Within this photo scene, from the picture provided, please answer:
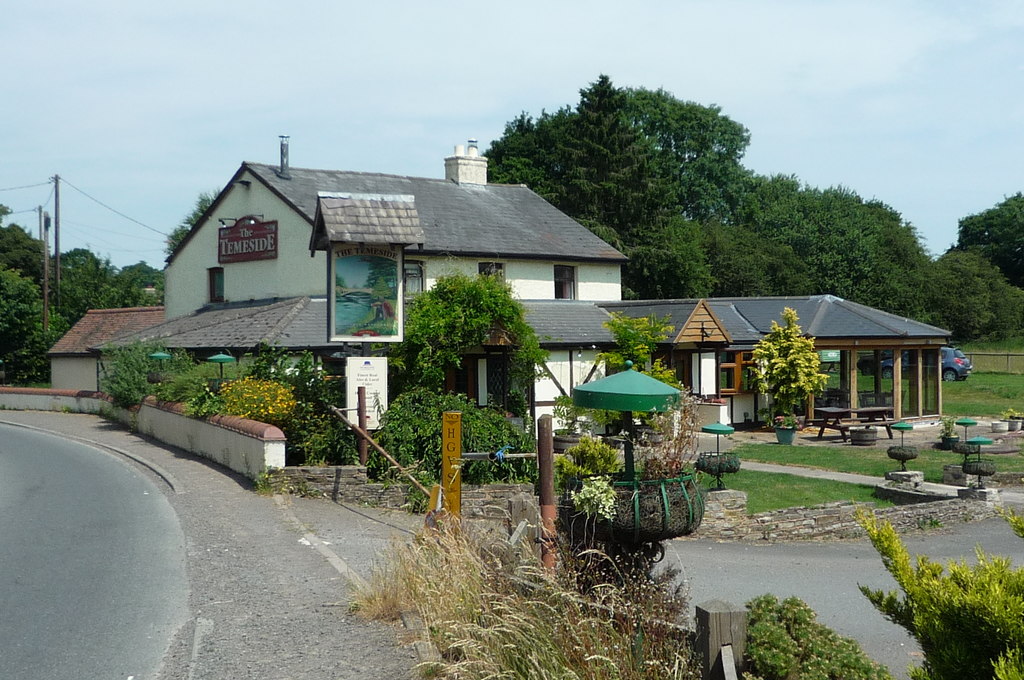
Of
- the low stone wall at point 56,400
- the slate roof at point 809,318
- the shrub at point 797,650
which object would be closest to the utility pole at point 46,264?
the low stone wall at point 56,400

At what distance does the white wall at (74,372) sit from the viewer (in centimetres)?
3828

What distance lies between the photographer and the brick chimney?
36.8 m

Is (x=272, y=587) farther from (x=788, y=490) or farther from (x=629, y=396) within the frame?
(x=788, y=490)

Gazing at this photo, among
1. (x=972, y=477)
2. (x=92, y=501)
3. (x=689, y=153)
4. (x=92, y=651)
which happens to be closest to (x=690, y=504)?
(x=92, y=651)

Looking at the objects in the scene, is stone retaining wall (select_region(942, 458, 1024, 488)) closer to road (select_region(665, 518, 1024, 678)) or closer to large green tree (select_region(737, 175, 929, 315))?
road (select_region(665, 518, 1024, 678))

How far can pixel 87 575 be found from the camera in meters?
11.0

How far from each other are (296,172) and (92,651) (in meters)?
27.0

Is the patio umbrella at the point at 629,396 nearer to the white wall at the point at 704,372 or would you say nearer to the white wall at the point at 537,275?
the white wall at the point at 537,275

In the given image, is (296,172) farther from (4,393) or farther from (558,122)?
(558,122)

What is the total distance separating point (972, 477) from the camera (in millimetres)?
20188

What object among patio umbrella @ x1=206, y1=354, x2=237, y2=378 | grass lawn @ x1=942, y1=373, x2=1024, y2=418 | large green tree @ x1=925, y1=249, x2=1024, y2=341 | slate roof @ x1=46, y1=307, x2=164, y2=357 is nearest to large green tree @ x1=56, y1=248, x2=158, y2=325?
slate roof @ x1=46, y1=307, x2=164, y2=357

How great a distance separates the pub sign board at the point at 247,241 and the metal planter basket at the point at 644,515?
25.3m

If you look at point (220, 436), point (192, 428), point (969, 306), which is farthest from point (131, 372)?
point (969, 306)

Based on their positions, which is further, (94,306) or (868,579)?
(94,306)
